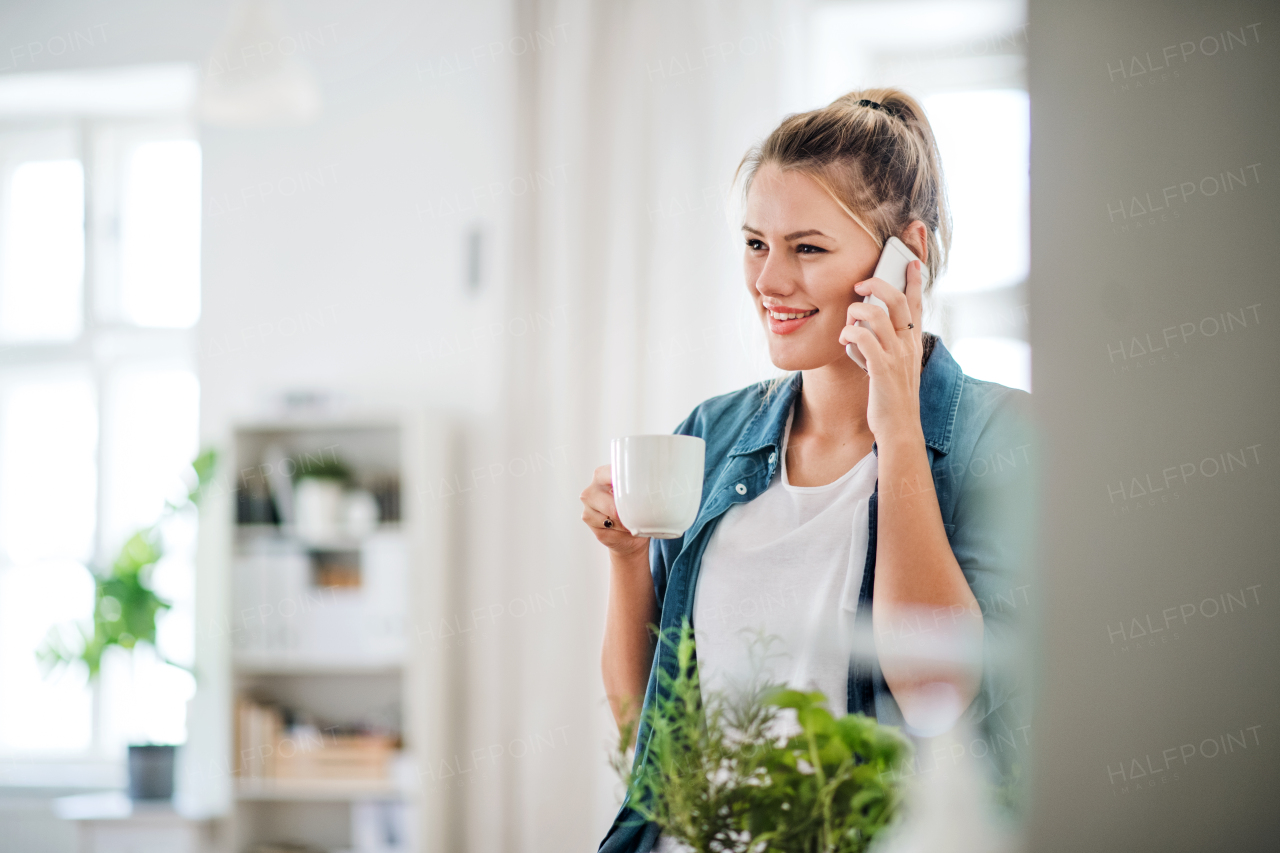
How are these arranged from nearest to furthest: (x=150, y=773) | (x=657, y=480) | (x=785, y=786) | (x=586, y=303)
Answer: (x=785, y=786) < (x=657, y=480) < (x=586, y=303) < (x=150, y=773)

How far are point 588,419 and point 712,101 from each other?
53cm

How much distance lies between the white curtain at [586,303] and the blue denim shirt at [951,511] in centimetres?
27

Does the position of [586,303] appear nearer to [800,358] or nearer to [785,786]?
[800,358]

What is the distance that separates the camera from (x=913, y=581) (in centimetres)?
101

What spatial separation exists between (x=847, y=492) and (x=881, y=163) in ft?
1.24

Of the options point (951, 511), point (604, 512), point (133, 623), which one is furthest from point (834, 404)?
point (133, 623)

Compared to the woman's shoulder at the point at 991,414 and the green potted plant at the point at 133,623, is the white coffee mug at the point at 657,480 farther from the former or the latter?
the green potted plant at the point at 133,623

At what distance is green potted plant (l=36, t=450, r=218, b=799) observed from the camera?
2479 millimetres

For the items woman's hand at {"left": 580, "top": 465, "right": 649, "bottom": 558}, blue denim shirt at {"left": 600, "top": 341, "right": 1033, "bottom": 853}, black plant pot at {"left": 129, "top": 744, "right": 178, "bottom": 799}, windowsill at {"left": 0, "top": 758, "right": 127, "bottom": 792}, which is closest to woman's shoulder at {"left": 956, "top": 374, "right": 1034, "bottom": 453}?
blue denim shirt at {"left": 600, "top": 341, "right": 1033, "bottom": 853}

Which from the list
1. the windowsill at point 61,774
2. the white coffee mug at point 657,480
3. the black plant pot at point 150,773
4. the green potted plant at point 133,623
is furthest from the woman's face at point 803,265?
the windowsill at point 61,774

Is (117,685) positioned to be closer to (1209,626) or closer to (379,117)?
(379,117)

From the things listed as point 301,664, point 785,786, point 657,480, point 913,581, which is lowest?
point 301,664

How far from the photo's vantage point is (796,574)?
1.09 metres

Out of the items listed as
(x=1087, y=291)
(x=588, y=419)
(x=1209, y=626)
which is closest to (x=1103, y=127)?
(x=1087, y=291)
